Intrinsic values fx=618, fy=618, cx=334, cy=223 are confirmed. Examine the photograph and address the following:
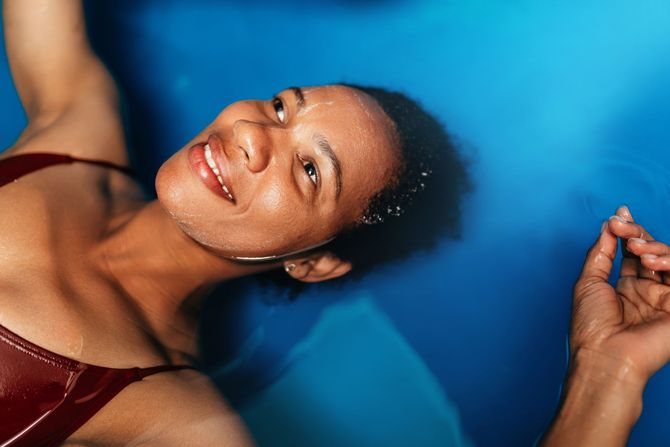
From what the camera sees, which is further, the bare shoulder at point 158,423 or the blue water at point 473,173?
the blue water at point 473,173

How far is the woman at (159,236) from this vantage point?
1.06m

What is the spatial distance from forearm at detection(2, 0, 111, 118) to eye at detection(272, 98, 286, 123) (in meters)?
0.57

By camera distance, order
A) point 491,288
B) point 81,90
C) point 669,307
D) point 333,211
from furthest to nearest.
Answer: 1. point 491,288
2. point 81,90
3. point 333,211
4. point 669,307

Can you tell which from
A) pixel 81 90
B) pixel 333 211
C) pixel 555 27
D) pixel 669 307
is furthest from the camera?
pixel 555 27

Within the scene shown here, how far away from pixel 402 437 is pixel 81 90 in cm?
112

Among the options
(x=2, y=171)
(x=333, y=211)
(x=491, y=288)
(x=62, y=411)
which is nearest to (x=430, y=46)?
(x=491, y=288)

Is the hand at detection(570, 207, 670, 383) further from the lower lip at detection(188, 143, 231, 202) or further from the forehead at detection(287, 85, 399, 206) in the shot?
the lower lip at detection(188, 143, 231, 202)

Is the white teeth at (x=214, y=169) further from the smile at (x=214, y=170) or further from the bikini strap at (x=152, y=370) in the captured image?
the bikini strap at (x=152, y=370)

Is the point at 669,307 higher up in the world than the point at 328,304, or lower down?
higher up

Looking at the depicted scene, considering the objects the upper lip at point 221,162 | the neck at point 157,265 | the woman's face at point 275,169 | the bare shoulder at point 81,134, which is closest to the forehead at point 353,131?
the woman's face at point 275,169

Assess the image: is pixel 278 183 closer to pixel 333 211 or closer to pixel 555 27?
pixel 333 211

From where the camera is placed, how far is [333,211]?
116 centimetres

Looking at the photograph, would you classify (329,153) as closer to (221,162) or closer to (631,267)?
(221,162)

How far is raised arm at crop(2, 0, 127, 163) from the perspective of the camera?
1.39m
